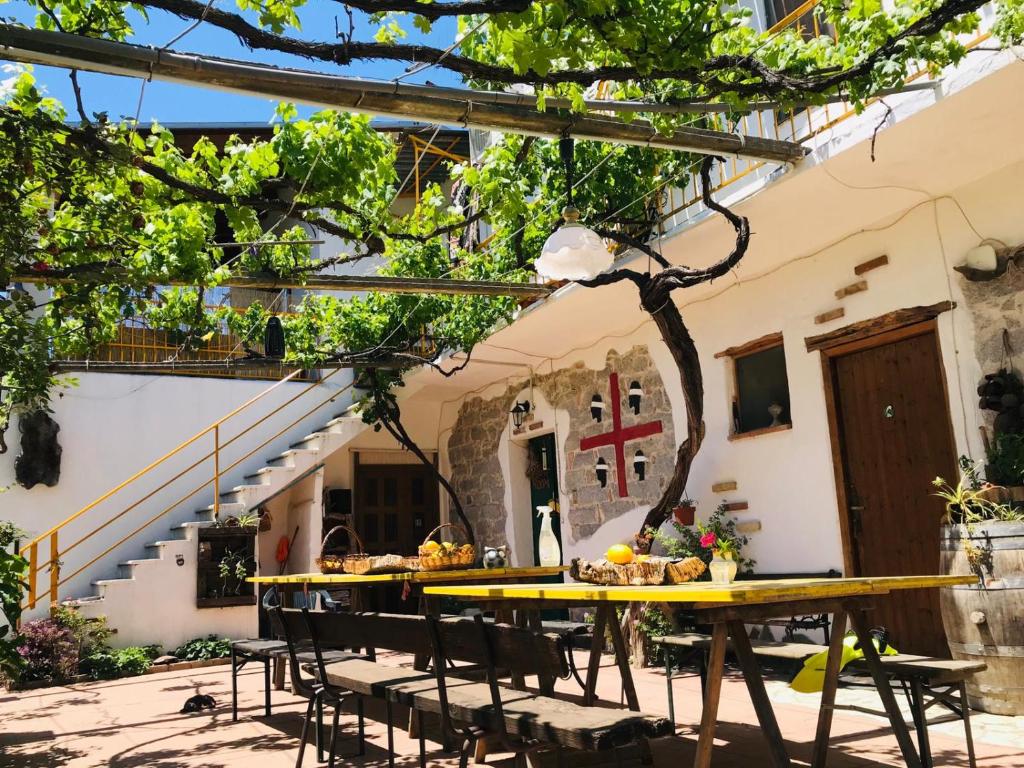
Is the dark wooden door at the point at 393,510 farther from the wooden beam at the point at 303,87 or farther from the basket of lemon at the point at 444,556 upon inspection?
the wooden beam at the point at 303,87

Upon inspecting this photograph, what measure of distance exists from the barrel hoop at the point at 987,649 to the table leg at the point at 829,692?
1361 mm

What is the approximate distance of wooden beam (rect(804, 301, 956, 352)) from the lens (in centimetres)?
566

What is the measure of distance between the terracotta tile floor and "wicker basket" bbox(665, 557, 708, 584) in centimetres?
89

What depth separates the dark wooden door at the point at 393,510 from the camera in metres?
11.7

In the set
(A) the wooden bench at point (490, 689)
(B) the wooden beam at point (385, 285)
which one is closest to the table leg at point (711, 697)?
(A) the wooden bench at point (490, 689)

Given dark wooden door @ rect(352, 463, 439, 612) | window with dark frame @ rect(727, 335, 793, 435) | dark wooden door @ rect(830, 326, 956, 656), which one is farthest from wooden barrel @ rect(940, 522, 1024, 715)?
dark wooden door @ rect(352, 463, 439, 612)

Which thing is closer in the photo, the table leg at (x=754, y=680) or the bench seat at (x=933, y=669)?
the table leg at (x=754, y=680)

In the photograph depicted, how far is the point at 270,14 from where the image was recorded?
3311 mm

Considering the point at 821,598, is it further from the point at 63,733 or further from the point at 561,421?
the point at 561,421

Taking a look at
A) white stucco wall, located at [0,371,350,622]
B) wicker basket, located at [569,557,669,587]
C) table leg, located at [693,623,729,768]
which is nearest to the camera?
table leg, located at [693,623,729,768]

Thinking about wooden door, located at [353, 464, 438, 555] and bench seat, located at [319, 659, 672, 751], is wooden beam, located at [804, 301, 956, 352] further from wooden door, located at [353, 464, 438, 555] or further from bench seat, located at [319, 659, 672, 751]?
wooden door, located at [353, 464, 438, 555]

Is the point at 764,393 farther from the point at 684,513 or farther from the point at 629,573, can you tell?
the point at 629,573

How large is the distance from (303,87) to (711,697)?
287 centimetres

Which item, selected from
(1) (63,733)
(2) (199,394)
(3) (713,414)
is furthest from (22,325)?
(2) (199,394)
